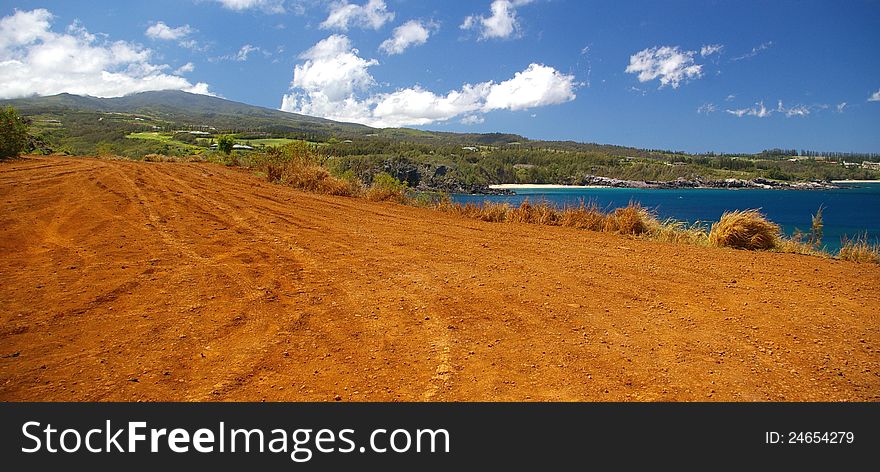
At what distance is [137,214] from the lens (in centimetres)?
844

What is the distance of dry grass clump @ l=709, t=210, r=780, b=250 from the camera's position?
823 centimetres

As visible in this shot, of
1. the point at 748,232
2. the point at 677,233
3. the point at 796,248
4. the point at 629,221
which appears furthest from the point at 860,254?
the point at 629,221

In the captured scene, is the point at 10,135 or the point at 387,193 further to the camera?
the point at 10,135

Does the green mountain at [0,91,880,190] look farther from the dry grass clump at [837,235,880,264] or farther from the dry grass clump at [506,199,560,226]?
the dry grass clump at [837,235,880,264]

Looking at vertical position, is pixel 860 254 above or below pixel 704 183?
below

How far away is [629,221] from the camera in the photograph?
31.9ft

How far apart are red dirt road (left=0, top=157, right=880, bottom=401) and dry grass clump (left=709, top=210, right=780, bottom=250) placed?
0.91 m

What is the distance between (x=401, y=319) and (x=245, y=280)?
1.97 metres

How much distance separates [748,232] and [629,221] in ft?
6.76

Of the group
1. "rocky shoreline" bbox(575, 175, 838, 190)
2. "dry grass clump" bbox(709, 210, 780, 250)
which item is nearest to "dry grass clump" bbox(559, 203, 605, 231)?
"dry grass clump" bbox(709, 210, 780, 250)

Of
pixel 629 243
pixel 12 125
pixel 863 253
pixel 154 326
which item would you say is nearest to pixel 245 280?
pixel 154 326

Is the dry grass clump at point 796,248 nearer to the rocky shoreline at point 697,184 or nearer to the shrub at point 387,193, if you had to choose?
the shrub at point 387,193

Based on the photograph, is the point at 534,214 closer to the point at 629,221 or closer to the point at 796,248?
the point at 629,221

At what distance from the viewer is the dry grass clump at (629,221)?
31.8 feet
